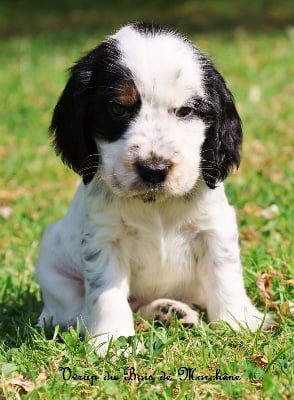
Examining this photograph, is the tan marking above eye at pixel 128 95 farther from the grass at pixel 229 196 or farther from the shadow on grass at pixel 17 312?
the shadow on grass at pixel 17 312

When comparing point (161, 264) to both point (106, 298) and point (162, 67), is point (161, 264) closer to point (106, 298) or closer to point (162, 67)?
point (106, 298)

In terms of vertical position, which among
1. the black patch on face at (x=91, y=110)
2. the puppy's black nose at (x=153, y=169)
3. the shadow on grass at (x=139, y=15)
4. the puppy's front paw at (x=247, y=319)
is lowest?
the puppy's front paw at (x=247, y=319)

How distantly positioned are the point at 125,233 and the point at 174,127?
830 mm

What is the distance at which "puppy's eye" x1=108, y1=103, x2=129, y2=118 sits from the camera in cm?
450

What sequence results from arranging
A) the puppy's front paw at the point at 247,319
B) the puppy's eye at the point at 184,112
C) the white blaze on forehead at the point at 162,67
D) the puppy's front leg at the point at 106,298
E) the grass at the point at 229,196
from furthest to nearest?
1. the puppy's front paw at the point at 247,319
2. the puppy's front leg at the point at 106,298
3. the puppy's eye at the point at 184,112
4. the white blaze on forehead at the point at 162,67
5. the grass at the point at 229,196

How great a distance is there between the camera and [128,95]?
14.6ft

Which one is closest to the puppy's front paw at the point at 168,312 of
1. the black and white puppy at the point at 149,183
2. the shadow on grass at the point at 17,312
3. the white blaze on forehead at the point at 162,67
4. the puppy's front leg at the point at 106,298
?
the black and white puppy at the point at 149,183

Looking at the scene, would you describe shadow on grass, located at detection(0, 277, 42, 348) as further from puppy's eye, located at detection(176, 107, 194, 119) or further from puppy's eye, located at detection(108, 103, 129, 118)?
puppy's eye, located at detection(176, 107, 194, 119)

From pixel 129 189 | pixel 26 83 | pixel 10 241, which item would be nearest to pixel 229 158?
pixel 129 189

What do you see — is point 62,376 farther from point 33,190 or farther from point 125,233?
point 33,190

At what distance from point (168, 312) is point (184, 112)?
1.29 metres

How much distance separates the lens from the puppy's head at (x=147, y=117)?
434 centimetres

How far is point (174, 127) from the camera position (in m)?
4.43

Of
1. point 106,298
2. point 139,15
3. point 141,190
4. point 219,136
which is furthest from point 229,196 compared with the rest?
point 139,15
